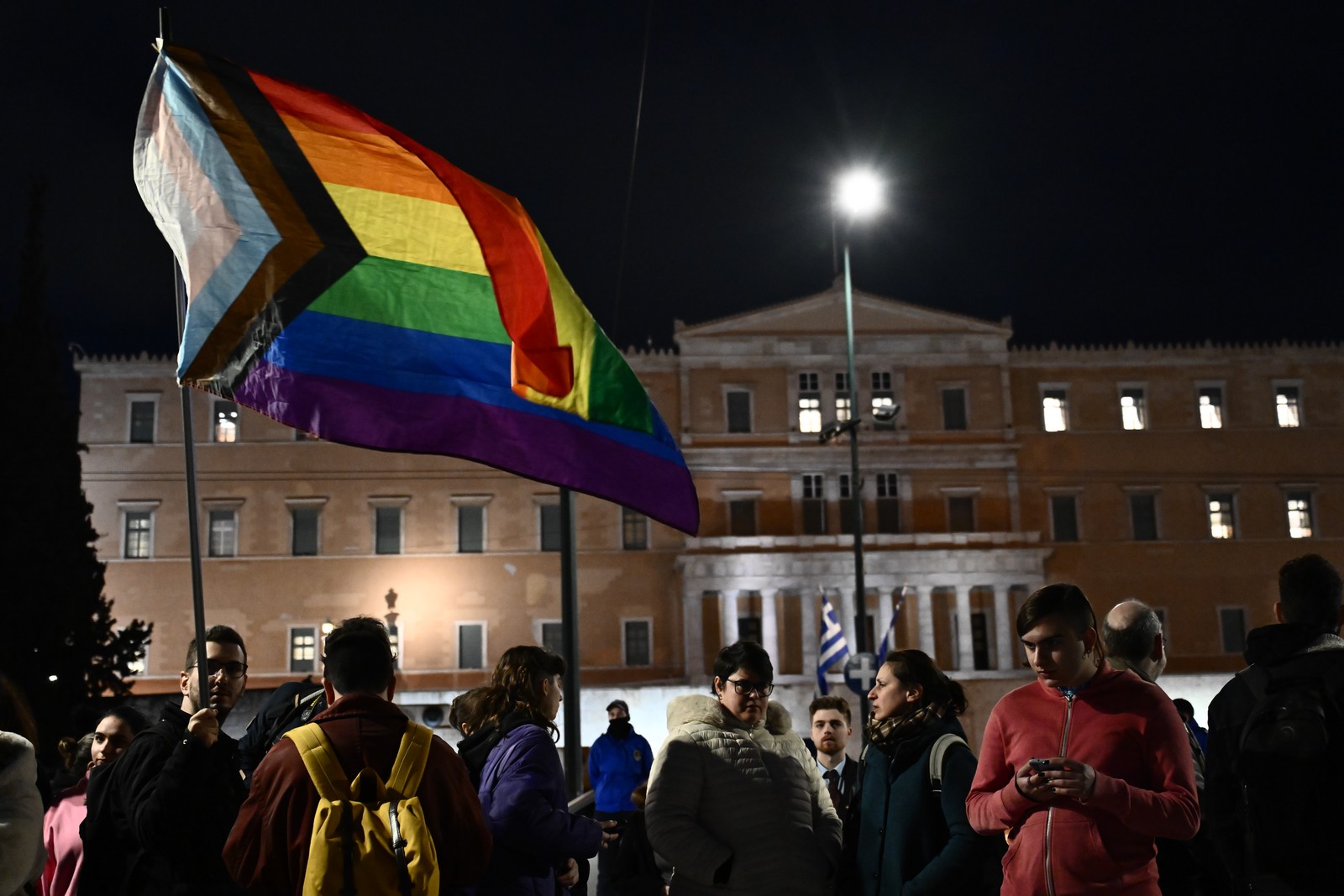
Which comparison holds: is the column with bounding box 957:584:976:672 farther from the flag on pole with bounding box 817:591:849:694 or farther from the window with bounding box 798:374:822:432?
the flag on pole with bounding box 817:591:849:694

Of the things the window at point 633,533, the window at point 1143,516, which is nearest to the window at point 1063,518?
the window at point 1143,516

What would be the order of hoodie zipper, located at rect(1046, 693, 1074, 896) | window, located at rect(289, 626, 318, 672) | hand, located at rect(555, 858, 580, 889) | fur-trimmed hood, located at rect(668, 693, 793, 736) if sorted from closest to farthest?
hoodie zipper, located at rect(1046, 693, 1074, 896) < fur-trimmed hood, located at rect(668, 693, 793, 736) < hand, located at rect(555, 858, 580, 889) < window, located at rect(289, 626, 318, 672)

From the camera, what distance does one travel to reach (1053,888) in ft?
12.4

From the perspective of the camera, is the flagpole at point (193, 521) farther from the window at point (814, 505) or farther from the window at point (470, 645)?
the window at point (814, 505)

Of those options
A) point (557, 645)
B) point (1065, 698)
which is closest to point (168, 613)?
→ point (557, 645)

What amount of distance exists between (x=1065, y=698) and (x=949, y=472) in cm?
3496

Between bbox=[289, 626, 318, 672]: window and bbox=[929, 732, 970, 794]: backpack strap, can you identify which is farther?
bbox=[289, 626, 318, 672]: window

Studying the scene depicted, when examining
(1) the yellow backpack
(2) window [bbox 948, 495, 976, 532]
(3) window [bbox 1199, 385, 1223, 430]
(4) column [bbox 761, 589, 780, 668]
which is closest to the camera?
(1) the yellow backpack

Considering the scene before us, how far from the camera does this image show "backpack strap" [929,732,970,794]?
455cm

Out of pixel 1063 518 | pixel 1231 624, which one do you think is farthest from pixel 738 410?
pixel 1231 624

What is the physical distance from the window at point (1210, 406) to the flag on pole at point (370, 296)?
120 feet

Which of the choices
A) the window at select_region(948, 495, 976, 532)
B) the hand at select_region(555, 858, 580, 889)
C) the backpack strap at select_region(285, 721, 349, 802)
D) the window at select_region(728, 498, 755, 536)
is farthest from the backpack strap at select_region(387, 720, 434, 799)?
the window at select_region(948, 495, 976, 532)

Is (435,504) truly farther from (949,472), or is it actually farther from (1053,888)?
(1053,888)

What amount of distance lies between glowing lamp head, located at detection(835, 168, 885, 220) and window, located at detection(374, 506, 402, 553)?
883 inches
